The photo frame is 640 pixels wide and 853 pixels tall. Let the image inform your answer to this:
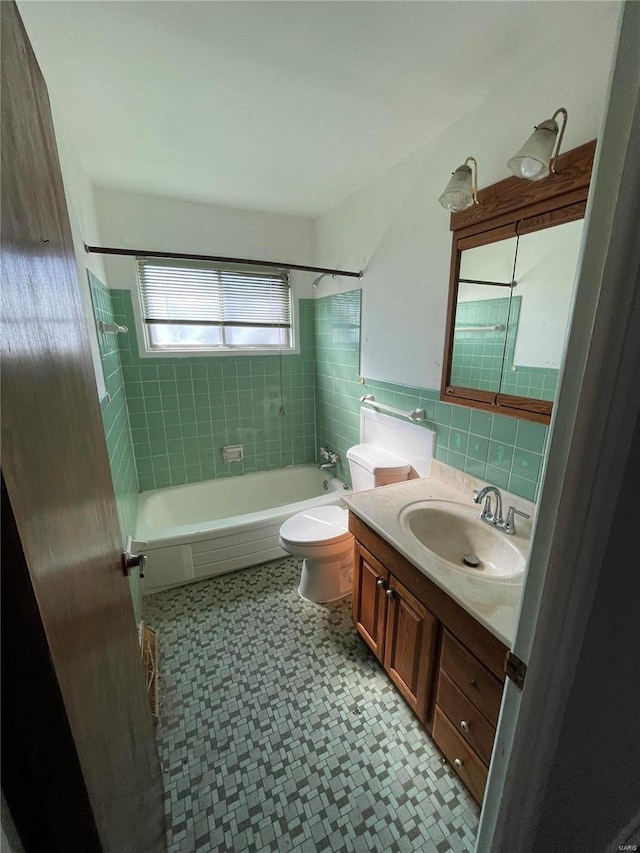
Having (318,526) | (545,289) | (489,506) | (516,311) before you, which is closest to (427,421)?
(489,506)

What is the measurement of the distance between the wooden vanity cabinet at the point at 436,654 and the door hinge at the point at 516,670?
0.31 m

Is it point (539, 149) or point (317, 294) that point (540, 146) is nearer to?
point (539, 149)

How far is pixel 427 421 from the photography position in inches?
70.4

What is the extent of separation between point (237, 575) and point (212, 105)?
2.58 m

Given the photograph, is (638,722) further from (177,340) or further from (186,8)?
(177,340)

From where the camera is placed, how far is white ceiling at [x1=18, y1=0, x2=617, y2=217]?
985 millimetres

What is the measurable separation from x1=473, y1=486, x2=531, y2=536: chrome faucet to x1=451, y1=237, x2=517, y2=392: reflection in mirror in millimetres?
445

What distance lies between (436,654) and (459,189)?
1750 millimetres

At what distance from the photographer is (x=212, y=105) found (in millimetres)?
1370

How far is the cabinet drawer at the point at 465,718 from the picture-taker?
984 mm

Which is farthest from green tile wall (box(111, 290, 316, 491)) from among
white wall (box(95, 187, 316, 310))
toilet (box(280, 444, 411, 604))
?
toilet (box(280, 444, 411, 604))

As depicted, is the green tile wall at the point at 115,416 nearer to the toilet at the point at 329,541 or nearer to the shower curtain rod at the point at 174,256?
the shower curtain rod at the point at 174,256

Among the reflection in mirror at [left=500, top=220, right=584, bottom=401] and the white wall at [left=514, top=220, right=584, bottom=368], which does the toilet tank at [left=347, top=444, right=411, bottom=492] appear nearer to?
the reflection in mirror at [left=500, top=220, right=584, bottom=401]

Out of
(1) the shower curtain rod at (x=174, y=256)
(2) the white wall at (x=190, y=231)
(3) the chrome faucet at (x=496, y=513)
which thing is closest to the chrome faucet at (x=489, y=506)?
(3) the chrome faucet at (x=496, y=513)
